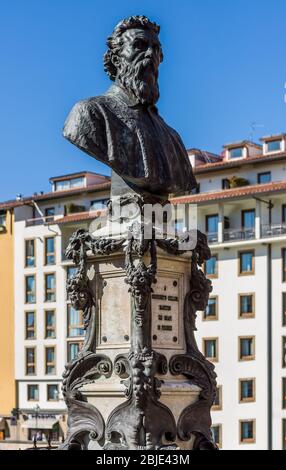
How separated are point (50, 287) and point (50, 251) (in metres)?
2.70

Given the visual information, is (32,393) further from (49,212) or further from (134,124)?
(134,124)

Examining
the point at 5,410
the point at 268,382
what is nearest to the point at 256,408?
the point at 268,382

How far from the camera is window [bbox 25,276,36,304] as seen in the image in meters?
91.1

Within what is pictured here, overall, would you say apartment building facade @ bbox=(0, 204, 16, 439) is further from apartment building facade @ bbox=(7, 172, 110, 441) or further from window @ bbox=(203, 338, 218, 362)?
window @ bbox=(203, 338, 218, 362)

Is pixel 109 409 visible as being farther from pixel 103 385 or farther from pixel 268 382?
pixel 268 382

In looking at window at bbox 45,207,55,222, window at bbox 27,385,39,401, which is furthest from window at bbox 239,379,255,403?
window at bbox 45,207,55,222

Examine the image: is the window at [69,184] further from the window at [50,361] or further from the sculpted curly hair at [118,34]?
the sculpted curly hair at [118,34]

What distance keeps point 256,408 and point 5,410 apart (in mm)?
28063

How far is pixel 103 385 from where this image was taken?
17578mm

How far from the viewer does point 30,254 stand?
9150 cm

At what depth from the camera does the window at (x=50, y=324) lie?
293 feet

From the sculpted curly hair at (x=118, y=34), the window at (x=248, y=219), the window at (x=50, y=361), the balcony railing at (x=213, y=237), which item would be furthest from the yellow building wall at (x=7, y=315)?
the sculpted curly hair at (x=118, y=34)

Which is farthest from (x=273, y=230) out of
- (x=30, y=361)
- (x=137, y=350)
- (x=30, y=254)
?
(x=137, y=350)

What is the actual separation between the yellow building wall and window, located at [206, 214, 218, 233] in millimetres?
21044
